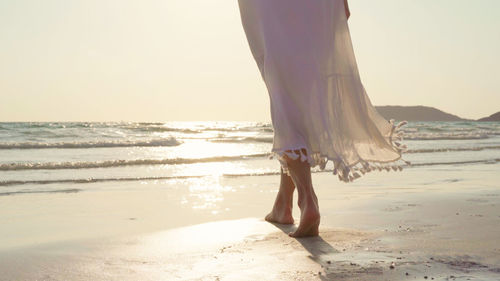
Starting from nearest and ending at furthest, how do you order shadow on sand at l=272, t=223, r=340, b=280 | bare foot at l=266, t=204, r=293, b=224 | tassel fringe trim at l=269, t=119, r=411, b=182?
1. shadow on sand at l=272, t=223, r=340, b=280
2. tassel fringe trim at l=269, t=119, r=411, b=182
3. bare foot at l=266, t=204, r=293, b=224

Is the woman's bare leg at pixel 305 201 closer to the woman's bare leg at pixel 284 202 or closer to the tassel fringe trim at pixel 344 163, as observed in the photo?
the tassel fringe trim at pixel 344 163

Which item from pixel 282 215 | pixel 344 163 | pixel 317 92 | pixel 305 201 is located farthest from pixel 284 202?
pixel 317 92

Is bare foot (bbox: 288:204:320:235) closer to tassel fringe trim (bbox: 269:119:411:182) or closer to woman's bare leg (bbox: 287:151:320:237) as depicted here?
woman's bare leg (bbox: 287:151:320:237)

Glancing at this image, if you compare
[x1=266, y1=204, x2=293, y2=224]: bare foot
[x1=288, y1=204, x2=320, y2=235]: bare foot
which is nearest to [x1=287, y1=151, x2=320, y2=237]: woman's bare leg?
[x1=288, y1=204, x2=320, y2=235]: bare foot

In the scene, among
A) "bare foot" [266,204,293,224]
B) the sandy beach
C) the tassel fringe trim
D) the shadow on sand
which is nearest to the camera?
the sandy beach

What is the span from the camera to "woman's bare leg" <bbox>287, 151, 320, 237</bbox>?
2871 mm

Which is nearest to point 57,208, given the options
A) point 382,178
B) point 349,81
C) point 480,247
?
point 349,81

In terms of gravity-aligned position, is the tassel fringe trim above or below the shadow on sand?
above

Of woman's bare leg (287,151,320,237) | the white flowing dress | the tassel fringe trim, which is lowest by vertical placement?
woman's bare leg (287,151,320,237)

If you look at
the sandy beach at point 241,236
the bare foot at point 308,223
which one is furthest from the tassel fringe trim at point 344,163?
the sandy beach at point 241,236

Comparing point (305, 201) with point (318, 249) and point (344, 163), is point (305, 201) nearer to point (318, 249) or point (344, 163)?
point (344, 163)

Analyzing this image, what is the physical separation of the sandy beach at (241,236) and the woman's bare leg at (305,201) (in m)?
0.09

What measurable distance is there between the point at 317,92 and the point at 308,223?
0.66 meters

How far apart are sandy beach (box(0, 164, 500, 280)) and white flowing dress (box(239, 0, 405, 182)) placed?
Result: 1.39 ft
